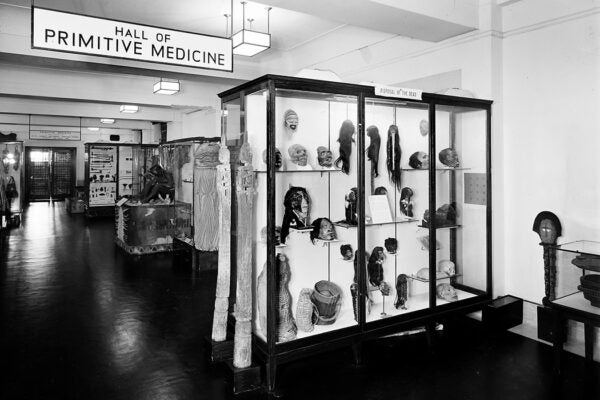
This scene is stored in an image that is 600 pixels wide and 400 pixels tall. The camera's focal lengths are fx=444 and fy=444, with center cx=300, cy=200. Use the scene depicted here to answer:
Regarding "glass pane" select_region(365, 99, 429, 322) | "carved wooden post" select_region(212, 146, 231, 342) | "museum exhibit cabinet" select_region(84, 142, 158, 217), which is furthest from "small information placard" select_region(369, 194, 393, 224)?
"museum exhibit cabinet" select_region(84, 142, 158, 217)

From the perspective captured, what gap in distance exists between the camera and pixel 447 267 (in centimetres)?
429

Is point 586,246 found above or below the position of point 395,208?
below

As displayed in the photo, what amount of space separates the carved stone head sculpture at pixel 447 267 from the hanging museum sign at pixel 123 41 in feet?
9.01

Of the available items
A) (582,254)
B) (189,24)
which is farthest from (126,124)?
(582,254)

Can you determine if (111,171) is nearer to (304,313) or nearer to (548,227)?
(304,313)

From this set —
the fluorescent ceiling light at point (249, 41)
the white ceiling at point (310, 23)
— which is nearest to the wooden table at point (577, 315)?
the white ceiling at point (310, 23)

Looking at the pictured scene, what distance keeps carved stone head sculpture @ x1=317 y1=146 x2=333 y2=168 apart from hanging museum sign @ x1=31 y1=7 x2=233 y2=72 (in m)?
1.17

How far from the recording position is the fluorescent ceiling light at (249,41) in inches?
197

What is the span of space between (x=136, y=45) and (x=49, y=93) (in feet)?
20.5

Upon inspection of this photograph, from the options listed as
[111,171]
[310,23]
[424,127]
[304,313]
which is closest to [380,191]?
[424,127]

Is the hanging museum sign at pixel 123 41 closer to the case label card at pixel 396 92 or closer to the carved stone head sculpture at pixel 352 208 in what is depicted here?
the case label card at pixel 396 92

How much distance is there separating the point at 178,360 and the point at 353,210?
1.89 metres

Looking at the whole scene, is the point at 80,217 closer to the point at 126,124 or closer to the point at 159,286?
the point at 126,124

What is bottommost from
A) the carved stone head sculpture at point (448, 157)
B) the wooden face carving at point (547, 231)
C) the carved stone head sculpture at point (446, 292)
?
the carved stone head sculpture at point (446, 292)
